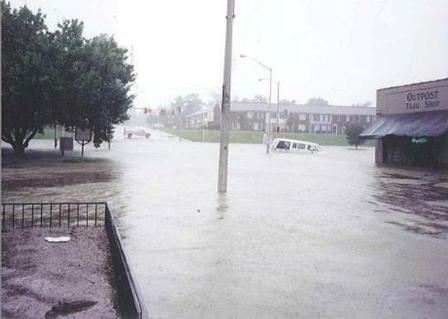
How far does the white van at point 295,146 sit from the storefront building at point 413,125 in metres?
15.2

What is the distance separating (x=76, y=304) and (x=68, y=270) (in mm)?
1349

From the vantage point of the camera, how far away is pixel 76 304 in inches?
220

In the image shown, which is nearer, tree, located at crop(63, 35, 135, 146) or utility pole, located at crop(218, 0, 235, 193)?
utility pole, located at crop(218, 0, 235, 193)

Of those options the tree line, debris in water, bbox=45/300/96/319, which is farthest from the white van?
debris in water, bbox=45/300/96/319

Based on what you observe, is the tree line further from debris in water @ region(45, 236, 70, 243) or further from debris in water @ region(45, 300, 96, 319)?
debris in water @ region(45, 300, 96, 319)

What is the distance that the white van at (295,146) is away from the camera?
52812mm

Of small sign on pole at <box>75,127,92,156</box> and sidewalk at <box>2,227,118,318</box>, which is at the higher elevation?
small sign on pole at <box>75,127,92,156</box>

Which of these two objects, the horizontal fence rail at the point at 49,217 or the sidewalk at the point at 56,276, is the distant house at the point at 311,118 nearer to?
the horizontal fence rail at the point at 49,217

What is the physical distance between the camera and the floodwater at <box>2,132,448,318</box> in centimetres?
588

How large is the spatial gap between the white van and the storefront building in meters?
15.2

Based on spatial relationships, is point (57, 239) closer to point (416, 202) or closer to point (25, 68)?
point (416, 202)

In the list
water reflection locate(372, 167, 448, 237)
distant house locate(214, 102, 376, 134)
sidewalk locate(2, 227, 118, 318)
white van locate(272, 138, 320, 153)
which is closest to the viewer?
sidewalk locate(2, 227, 118, 318)

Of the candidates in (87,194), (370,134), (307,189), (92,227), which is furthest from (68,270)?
(370,134)

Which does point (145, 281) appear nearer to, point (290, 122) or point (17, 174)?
point (17, 174)
